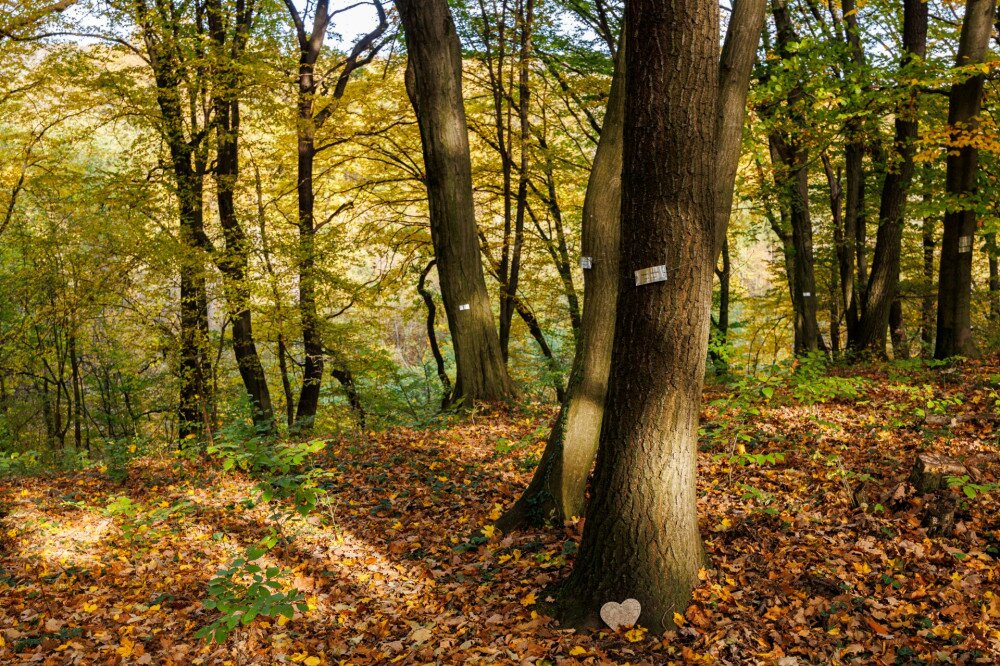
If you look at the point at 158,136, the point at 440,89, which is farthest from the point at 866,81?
the point at 158,136

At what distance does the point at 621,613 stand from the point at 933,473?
2616 millimetres

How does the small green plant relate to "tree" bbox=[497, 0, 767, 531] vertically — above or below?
below

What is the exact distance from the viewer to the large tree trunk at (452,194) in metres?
7.96

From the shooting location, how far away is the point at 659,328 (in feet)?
11.7

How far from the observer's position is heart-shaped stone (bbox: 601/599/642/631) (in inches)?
145

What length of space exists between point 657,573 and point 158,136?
10.4 meters

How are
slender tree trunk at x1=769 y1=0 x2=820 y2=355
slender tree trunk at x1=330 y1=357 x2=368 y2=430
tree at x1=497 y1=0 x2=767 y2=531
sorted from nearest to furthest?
tree at x1=497 y1=0 x2=767 y2=531 → slender tree trunk at x1=769 y1=0 x2=820 y2=355 → slender tree trunk at x1=330 y1=357 x2=368 y2=430

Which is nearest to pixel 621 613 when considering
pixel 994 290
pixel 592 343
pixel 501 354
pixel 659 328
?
pixel 659 328

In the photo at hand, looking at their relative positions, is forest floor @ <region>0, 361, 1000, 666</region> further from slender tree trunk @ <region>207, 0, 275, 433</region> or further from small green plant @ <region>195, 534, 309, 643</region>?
slender tree trunk @ <region>207, 0, 275, 433</region>

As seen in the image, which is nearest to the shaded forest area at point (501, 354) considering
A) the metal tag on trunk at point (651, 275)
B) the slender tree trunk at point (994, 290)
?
the metal tag on trunk at point (651, 275)

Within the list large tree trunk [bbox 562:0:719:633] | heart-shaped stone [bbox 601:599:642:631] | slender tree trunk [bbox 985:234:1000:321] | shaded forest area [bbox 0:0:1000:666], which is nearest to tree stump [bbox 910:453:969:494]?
shaded forest area [bbox 0:0:1000:666]

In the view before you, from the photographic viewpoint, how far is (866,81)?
8094 mm

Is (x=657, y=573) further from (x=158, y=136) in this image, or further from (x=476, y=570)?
(x=158, y=136)

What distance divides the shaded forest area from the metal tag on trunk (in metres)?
0.01
